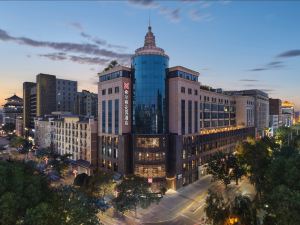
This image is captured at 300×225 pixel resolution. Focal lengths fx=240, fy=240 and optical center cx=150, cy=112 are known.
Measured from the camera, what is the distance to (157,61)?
236 ft

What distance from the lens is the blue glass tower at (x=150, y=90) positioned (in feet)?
236

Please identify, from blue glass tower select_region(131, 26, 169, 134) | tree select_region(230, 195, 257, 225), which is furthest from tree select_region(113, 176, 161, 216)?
blue glass tower select_region(131, 26, 169, 134)

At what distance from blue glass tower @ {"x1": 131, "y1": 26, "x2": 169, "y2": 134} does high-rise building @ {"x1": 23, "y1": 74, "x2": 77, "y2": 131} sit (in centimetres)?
10655

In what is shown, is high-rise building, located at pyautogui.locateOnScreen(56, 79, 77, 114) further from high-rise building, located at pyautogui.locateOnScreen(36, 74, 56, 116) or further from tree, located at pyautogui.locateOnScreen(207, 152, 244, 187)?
tree, located at pyautogui.locateOnScreen(207, 152, 244, 187)

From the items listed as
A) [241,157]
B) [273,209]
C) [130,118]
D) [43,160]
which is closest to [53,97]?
[43,160]

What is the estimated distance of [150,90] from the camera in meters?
72.2

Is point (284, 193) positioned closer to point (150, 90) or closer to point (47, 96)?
point (150, 90)

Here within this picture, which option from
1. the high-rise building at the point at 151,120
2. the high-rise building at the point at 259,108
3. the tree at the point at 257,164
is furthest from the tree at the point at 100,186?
the high-rise building at the point at 259,108

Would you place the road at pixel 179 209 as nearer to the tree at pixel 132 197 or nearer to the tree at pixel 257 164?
the tree at pixel 132 197

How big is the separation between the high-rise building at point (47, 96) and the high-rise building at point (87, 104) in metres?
3.93

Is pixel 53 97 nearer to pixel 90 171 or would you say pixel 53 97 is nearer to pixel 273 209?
pixel 90 171

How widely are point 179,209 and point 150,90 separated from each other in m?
34.0

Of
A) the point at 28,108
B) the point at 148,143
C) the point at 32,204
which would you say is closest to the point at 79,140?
the point at 148,143

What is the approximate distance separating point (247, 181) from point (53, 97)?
133 metres
